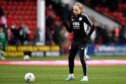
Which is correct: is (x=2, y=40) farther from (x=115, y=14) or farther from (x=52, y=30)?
(x=115, y=14)

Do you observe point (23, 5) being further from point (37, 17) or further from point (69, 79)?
point (69, 79)

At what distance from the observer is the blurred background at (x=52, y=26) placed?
112 feet

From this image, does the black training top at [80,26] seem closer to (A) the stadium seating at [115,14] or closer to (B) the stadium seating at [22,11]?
(B) the stadium seating at [22,11]

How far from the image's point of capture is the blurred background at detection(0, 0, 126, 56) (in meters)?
34.1

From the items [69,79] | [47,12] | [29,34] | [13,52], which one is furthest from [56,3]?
[69,79]

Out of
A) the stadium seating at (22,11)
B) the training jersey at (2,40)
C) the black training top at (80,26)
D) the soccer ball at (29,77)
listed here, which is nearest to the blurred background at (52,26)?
the stadium seating at (22,11)

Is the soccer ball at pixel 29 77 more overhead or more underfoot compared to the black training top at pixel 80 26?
more underfoot

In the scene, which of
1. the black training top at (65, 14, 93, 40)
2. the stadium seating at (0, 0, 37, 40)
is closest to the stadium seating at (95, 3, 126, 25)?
the stadium seating at (0, 0, 37, 40)

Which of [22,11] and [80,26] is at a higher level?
[80,26]

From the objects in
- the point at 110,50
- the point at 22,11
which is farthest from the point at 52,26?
the point at 110,50

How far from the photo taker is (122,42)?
37.5 metres

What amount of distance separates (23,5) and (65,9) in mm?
3239

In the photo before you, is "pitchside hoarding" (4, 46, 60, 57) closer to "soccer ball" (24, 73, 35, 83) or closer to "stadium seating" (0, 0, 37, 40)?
"stadium seating" (0, 0, 37, 40)

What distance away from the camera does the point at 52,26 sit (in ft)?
120
